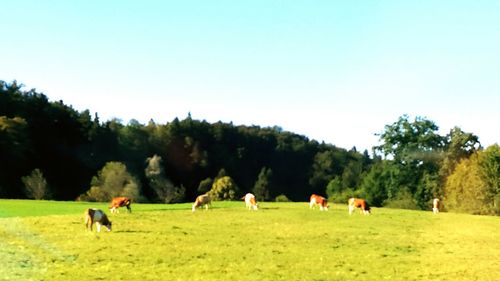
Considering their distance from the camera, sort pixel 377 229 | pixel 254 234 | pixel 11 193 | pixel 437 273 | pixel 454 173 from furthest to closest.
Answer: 1. pixel 454 173
2. pixel 11 193
3. pixel 377 229
4. pixel 254 234
5. pixel 437 273

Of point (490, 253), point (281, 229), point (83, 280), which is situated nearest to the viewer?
point (83, 280)

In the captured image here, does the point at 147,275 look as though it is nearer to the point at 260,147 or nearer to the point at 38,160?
the point at 38,160

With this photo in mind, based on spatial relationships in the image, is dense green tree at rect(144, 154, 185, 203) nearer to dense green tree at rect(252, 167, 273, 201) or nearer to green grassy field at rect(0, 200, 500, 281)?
dense green tree at rect(252, 167, 273, 201)

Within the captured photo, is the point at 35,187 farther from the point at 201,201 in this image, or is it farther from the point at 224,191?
the point at 201,201

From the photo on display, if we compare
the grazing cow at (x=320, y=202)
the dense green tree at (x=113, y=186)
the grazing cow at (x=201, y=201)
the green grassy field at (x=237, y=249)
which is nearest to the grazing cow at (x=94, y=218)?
the green grassy field at (x=237, y=249)

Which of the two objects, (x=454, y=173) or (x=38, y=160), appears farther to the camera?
(x=38, y=160)

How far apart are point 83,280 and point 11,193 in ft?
208

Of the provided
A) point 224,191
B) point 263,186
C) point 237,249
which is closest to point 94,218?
point 237,249

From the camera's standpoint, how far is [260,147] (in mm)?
133000

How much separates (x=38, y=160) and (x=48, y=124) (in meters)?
8.00

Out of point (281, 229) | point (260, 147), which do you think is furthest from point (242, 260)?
point (260, 147)

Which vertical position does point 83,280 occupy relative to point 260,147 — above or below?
below

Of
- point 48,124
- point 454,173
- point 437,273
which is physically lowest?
point 437,273

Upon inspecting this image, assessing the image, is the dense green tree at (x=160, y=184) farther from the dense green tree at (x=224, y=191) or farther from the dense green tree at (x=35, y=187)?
the dense green tree at (x=35, y=187)
